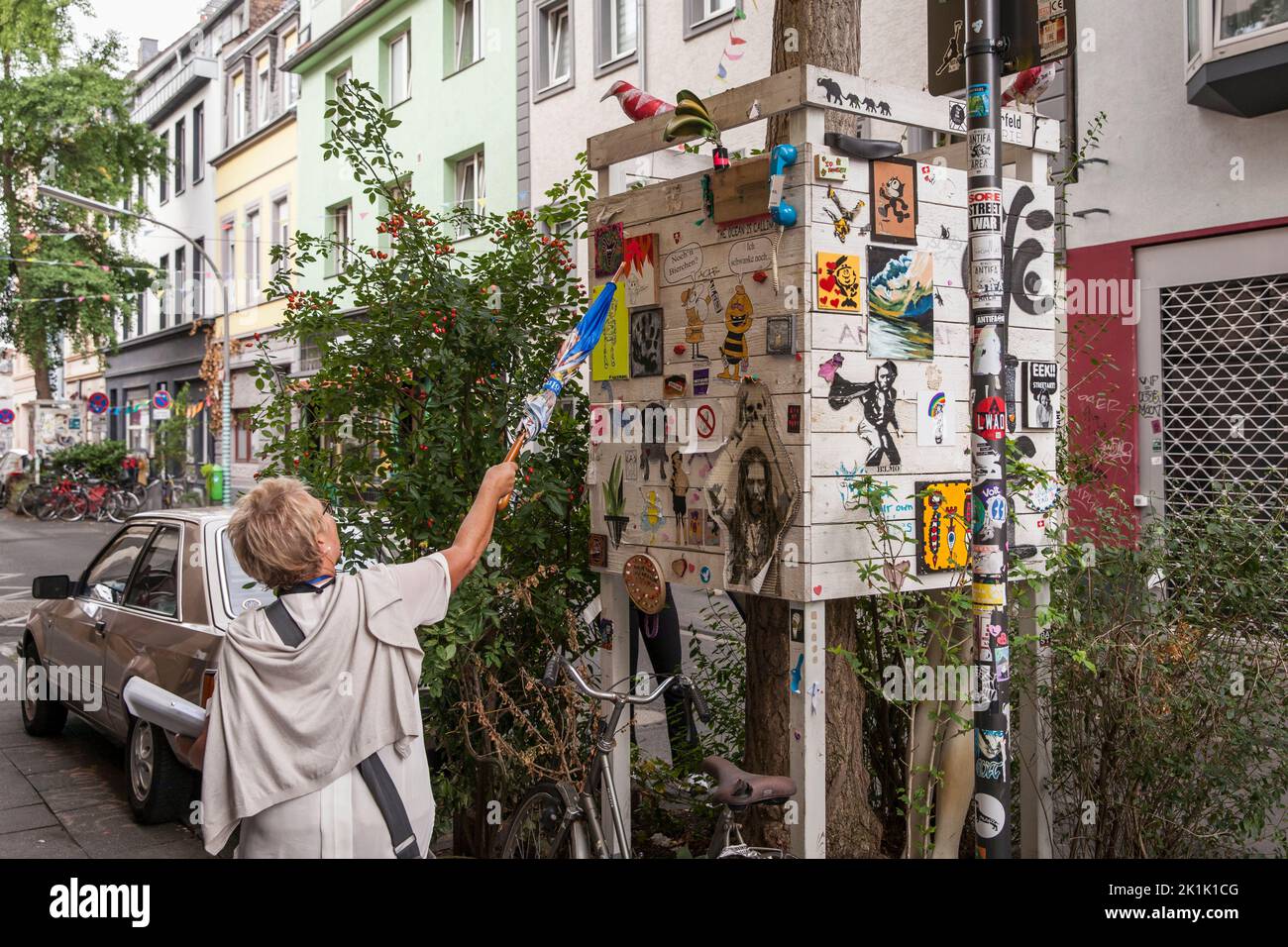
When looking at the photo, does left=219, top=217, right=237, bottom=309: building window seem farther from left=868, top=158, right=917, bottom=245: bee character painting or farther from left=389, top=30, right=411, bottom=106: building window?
left=868, top=158, right=917, bottom=245: bee character painting

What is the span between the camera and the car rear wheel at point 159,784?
5832 millimetres

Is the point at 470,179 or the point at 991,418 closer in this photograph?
the point at 991,418

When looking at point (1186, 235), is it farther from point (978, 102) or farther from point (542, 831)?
point (542, 831)

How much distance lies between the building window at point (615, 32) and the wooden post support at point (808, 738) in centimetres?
1657

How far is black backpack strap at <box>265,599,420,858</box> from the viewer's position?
2.69 metres

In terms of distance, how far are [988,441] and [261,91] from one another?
3322cm

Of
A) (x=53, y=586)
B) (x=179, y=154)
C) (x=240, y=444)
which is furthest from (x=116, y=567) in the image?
(x=179, y=154)

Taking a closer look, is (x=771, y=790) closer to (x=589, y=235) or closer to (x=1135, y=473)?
(x=589, y=235)

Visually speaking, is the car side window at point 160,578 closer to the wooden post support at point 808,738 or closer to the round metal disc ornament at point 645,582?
the round metal disc ornament at point 645,582

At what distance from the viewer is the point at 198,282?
124 feet

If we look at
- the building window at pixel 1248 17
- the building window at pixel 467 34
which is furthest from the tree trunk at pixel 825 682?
the building window at pixel 467 34

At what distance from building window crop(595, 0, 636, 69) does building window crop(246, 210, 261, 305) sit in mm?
16202

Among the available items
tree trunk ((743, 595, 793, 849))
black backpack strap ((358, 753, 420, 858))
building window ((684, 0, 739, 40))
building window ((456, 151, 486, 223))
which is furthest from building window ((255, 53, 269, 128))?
black backpack strap ((358, 753, 420, 858))
